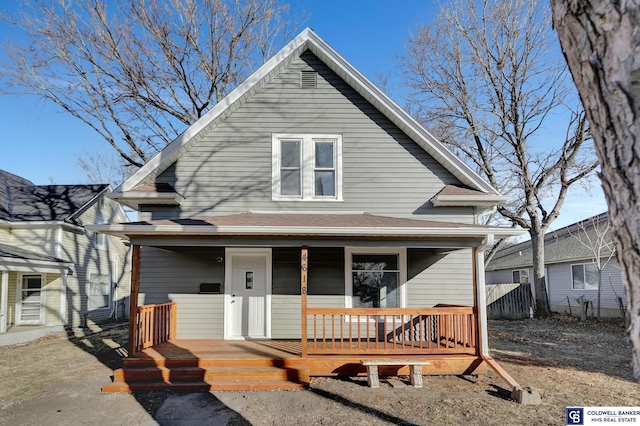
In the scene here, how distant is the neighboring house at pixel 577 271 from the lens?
1666 cm

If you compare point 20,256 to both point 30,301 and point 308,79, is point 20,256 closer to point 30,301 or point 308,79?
point 30,301

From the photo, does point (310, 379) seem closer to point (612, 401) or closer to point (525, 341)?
point (612, 401)

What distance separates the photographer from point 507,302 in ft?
57.9

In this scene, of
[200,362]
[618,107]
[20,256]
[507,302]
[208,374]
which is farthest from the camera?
[507,302]

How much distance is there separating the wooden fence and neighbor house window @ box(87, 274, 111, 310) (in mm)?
16352

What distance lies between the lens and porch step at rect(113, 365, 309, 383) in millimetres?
6992

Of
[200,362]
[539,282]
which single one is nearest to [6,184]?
[200,362]

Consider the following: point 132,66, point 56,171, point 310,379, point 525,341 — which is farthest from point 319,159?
point 56,171

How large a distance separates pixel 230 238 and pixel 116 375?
2.89 m

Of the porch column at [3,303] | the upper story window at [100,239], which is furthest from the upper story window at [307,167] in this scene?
the upper story window at [100,239]

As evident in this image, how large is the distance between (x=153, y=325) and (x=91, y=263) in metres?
11.2

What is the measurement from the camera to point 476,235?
744 centimetres

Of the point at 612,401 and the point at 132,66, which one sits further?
the point at 132,66

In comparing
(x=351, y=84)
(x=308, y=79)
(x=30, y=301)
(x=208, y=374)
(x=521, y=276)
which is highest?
(x=308, y=79)
